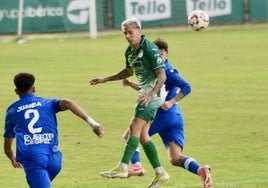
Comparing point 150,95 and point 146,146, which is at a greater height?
point 150,95

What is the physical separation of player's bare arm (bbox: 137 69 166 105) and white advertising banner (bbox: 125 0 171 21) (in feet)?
107

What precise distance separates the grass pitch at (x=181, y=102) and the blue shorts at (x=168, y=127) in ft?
2.77

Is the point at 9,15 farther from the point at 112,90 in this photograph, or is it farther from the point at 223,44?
the point at 112,90

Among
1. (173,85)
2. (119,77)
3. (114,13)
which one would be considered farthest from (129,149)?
(114,13)

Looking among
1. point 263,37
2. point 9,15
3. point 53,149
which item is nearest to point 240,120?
point 53,149

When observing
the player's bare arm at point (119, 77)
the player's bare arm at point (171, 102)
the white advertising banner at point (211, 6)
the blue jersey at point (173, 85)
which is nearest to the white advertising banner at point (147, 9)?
the white advertising banner at point (211, 6)

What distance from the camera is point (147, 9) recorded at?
44875 mm

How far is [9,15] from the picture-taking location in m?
42.8

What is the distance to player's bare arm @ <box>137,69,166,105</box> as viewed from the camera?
39.3 feet

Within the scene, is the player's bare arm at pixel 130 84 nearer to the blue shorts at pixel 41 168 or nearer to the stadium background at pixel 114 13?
A: the blue shorts at pixel 41 168

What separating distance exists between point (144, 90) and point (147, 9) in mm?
32730

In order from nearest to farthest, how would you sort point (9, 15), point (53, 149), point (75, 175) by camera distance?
point (53, 149) < point (75, 175) < point (9, 15)

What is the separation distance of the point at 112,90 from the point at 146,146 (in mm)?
12734

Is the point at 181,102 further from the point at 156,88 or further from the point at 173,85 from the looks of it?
the point at 156,88
